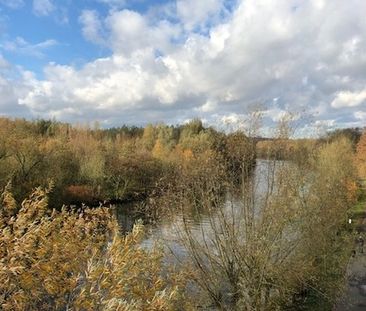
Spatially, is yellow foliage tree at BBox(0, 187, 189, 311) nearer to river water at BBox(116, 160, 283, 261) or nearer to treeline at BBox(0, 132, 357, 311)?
treeline at BBox(0, 132, 357, 311)

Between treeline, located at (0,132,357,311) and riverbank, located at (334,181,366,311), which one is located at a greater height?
treeline, located at (0,132,357,311)

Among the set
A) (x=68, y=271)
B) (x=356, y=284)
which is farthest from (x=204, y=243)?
(x=356, y=284)

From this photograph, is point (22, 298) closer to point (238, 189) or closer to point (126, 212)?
point (238, 189)

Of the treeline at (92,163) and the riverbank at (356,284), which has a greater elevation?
the treeline at (92,163)

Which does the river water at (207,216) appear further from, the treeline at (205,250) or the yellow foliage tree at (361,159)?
the yellow foliage tree at (361,159)

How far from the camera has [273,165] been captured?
49.7 ft

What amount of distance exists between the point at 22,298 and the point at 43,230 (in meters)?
0.99

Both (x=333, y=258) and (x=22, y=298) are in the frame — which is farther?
(x=333, y=258)

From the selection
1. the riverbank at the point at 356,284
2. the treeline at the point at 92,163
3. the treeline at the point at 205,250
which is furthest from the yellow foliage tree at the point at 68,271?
the riverbank at the point at 356,284

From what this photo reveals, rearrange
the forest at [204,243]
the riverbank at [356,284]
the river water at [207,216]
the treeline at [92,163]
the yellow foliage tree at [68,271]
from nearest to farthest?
the yellow foliage tree at [68,271], the forest at [204,243], the river water at [207,216], the treeline at [92,163], the riverbank at [356,284]

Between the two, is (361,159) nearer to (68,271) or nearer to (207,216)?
(207,216)

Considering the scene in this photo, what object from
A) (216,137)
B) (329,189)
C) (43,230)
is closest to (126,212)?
(329,189)

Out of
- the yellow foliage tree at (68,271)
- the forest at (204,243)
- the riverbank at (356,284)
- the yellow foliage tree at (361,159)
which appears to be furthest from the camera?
the yellow foliage tree at (361,159)

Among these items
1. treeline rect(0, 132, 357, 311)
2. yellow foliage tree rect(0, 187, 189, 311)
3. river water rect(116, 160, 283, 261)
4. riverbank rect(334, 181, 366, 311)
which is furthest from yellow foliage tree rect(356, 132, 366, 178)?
yellow foliage tree rect(0, 187, 189, 311)
